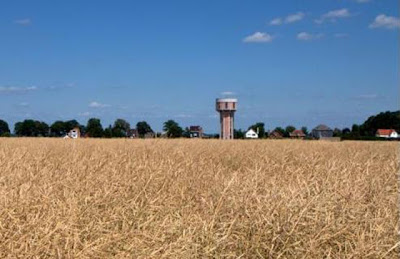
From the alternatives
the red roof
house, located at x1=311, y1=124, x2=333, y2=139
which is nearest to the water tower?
house, located at x1=311, y1=124, x2=333, y2=139

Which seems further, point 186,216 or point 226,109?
point 226,109

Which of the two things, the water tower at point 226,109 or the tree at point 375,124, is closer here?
the water tower at point 226,109

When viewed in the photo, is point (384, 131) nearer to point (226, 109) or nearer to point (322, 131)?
point (322, 131)

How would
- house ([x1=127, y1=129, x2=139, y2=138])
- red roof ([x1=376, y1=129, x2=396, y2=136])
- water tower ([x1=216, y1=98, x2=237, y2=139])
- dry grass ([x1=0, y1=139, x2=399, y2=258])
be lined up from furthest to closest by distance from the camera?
1. red roof ([x1=376, y1=129, x2=396, y2=136])
2. water tower ([x1=216, y1=98, x2=237, y2=139])
3. house ([x1=127, y1=129, x2=139, y2=138])
4. dry grass ([x1=0, y1=139, x2=399, y2=258])

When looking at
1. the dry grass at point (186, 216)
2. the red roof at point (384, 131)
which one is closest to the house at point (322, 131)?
the red roof at point (384, 131)

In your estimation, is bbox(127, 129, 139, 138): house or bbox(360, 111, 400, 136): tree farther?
bbox(360, 111, 400, 136): tree

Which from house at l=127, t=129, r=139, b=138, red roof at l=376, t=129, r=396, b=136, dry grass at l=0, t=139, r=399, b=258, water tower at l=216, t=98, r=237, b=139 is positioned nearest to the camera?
dry grass at l=0, t=139, r=399, b=258

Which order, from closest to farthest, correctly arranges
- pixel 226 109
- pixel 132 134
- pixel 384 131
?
pixel 132 134
pixel 226 109
pixel 384 131

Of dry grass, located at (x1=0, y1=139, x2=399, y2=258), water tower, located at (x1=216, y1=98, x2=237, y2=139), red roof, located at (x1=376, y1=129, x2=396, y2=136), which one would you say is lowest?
dry grass, located at (x1=0, y1=139, x2=399, y2=258)

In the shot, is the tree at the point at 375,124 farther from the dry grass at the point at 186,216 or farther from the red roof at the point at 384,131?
the dry grass at the point at 186,216

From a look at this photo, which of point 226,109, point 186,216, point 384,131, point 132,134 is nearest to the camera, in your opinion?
point 186,216

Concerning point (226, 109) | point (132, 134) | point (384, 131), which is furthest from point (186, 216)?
point (384, 131)

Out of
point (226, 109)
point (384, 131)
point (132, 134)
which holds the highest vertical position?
point (226, 109)

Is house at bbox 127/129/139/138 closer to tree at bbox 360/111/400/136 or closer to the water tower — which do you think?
the water tower
